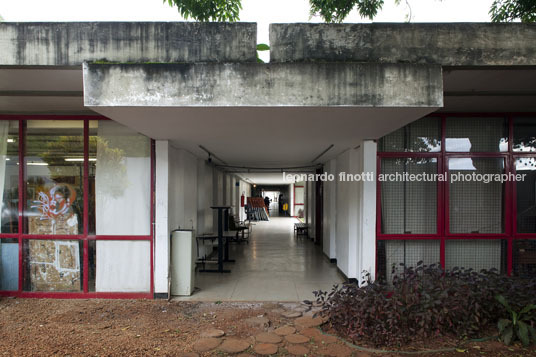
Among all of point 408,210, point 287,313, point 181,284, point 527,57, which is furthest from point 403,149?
point 181,284

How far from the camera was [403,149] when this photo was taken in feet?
16.4

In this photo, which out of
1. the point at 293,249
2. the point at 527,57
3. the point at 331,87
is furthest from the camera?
the point at 293,249

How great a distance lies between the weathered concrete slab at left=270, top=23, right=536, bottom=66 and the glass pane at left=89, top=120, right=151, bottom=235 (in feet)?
8.98

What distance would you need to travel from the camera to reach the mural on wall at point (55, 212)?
486 centimetres

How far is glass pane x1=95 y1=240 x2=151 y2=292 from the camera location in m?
→ 4.77

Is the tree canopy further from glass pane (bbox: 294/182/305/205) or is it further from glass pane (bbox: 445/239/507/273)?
glass pane (bbox: 294/182/305/205)

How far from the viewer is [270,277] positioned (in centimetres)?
599

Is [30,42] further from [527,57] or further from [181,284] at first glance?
[527,57]

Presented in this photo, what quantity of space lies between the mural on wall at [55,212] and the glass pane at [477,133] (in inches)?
225

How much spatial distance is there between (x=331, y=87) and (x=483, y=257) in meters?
3.87

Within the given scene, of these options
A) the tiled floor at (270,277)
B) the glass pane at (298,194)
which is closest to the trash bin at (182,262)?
the tiled floor at (270,277)

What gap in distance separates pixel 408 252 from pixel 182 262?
3.41 meters

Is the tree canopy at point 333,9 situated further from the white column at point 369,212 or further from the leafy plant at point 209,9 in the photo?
the white column at point 369,212

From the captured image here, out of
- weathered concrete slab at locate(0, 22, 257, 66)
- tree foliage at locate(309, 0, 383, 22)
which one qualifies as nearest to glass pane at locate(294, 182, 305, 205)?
tree foliage at locate(309, 0, 383, 22)
